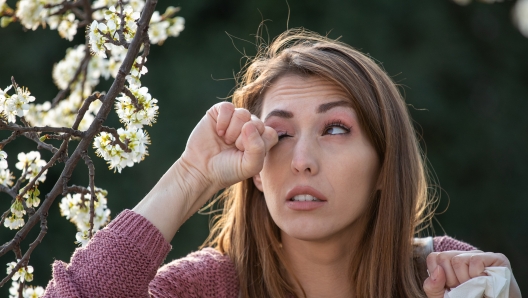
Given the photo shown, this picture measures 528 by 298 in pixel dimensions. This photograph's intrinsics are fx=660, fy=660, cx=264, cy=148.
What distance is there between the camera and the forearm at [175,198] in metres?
1.78

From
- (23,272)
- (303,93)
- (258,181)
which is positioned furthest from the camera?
(258,181)

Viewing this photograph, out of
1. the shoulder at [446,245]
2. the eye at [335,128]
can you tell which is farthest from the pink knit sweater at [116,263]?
the shoulder at [446,245]

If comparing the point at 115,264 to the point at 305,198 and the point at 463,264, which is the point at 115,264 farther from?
the point at 463,264

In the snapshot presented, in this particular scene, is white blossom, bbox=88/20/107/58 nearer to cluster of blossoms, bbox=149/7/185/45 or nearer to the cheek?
cluster of blossoms, bbox=149/7/185/45

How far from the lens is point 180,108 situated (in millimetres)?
5453

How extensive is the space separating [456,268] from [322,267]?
449mm

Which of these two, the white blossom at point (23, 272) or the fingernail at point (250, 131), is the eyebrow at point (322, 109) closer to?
the fingernail at point (250, 131)

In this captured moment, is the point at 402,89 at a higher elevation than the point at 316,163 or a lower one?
higher

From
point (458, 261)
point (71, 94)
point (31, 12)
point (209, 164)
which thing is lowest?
point (458, 261)

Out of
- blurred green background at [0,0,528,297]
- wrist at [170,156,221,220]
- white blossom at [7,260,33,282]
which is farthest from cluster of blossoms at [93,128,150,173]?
blurred green background at [0,0,528,297]

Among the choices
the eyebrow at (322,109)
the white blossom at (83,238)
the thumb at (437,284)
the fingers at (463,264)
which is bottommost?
the thumb at (437,284)

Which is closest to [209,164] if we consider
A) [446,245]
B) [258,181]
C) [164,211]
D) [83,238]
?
[164,211]

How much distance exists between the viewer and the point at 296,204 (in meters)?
1.86

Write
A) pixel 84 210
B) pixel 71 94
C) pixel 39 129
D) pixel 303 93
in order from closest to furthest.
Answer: pixel 39 129 → pixel 84 210 → pixel 303 93 → pixel 71 94
